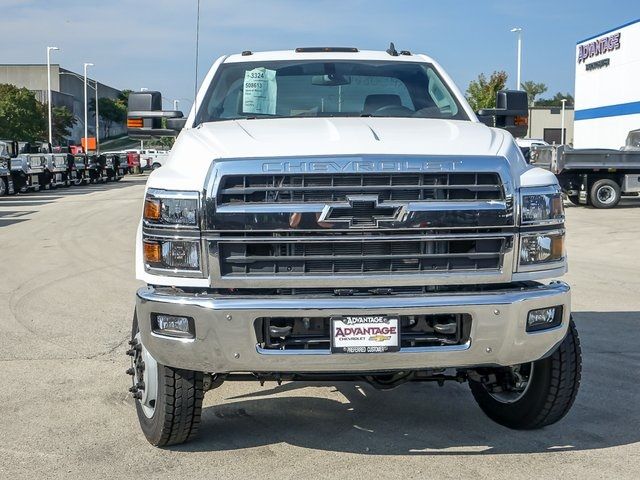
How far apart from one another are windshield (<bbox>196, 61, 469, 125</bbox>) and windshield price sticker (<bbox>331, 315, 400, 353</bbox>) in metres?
1.98

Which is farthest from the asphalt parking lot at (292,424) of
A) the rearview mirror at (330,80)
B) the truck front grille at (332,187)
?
the rearview mirror at (330,80)

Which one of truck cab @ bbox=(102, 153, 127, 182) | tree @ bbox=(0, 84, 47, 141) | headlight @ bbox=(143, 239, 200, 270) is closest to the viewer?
headlight @ bbox=(143, 239, 200, 270)

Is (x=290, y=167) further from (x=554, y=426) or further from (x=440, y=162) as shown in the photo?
(x=554, y=426)

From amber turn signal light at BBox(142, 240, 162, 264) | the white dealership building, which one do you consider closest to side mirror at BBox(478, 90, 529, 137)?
amber turn signal light at BBox(142, 240, 162, 264)

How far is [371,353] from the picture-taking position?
12.9 ft

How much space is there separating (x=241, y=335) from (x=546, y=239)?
5.02 feet

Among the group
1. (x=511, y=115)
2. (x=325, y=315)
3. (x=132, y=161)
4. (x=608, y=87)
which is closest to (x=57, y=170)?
(x=132, y=161)

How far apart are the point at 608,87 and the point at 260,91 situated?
40.9m

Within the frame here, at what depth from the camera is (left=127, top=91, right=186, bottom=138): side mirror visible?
5.91 metres

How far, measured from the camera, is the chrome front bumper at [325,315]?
12.7ft

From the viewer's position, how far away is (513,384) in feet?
15.8

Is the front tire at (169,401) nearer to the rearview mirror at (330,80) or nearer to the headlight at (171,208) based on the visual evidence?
the headlight at (171,208)

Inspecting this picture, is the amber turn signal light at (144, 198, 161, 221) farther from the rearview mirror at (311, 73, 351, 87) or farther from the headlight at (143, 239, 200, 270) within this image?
the rearview mirror at (311, 73, 351, 87)

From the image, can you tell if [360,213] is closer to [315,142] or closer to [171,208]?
[315,142]
